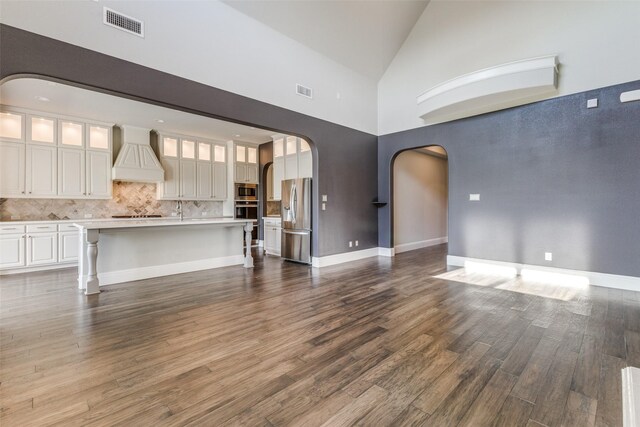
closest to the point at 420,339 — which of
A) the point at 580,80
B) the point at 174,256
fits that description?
the point at 174,256

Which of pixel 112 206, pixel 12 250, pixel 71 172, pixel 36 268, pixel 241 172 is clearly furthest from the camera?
pixel 241 172

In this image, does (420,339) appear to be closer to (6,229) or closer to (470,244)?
(470,244)

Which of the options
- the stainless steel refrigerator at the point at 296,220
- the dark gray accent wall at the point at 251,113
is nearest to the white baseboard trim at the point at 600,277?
the dark gray accent wall at the point at 251,113

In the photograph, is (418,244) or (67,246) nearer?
(67,246)

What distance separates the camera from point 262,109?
4.71m

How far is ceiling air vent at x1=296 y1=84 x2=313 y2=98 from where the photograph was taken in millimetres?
5301

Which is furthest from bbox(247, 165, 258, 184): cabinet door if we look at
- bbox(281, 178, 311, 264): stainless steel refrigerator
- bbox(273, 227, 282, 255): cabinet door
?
bbox(281, 178, 311, 264): stainless steel refrigerator

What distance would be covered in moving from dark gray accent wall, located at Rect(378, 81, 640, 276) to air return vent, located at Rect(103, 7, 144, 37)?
5451mm

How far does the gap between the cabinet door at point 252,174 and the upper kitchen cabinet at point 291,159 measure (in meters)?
1.64

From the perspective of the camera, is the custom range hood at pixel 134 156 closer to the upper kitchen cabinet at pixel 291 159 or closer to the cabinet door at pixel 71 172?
the cabinet door at pixel 71 172

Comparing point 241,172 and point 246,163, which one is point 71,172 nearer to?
point 241,172

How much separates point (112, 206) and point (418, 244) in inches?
326

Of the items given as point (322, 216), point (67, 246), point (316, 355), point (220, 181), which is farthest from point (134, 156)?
point (316, 355)

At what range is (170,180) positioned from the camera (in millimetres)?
7477
